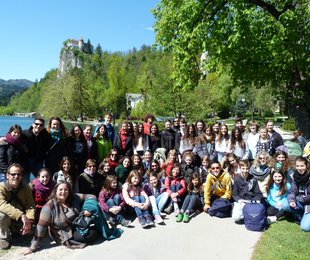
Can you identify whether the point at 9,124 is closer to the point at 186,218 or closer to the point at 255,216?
the point at 186,218

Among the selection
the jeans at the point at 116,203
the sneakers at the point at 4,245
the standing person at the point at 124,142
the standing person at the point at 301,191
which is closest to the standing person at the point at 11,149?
the sneakers at the point at 4,245

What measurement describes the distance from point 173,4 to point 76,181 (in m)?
10.7

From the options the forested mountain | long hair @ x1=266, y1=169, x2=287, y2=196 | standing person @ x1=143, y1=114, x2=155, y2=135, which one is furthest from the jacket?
the forested mountain

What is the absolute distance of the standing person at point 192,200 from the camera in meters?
6.66

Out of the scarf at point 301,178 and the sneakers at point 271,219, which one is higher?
the scarf at point 301,178

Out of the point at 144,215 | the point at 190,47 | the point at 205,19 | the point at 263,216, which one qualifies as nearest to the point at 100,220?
the point at 144,215

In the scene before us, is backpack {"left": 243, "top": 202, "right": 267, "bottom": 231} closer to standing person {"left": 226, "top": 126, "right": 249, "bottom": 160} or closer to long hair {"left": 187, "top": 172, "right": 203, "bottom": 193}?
long hair {"left": 187, "top": 172, "right": 203, "bottom": 193}

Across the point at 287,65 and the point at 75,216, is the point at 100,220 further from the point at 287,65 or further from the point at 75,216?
the point at 287,65

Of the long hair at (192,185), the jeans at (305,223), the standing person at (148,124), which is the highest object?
the standing person at (148,124)

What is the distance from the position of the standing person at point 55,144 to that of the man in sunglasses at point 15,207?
4.77 feet

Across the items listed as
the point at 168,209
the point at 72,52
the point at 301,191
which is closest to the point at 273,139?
the point at 301,191

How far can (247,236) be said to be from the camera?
5816mm

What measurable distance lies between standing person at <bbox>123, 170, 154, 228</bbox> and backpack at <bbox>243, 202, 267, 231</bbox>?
5.63ft

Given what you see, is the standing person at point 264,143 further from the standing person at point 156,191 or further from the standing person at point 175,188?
the standing person at point 156,191
